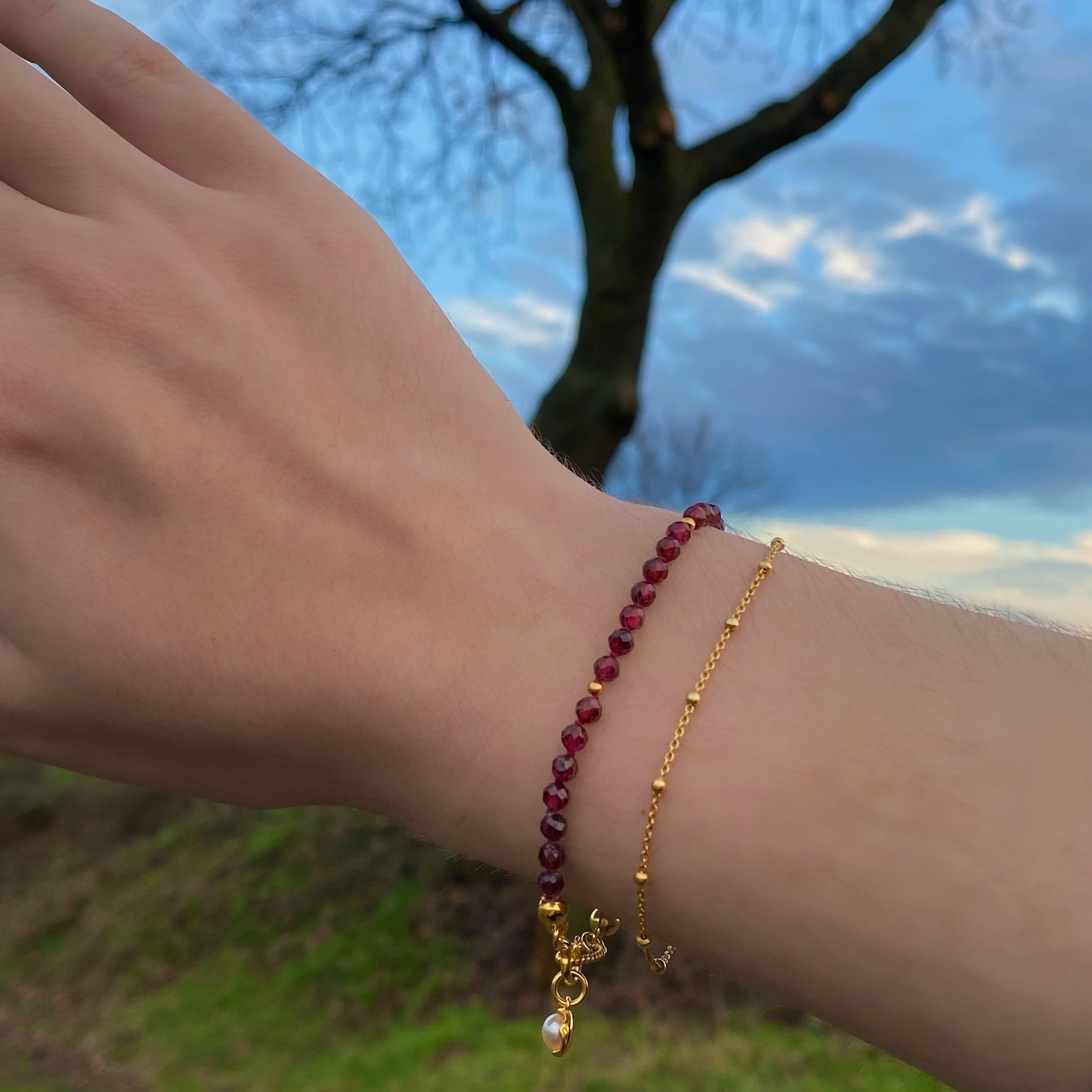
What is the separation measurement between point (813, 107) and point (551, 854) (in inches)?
184

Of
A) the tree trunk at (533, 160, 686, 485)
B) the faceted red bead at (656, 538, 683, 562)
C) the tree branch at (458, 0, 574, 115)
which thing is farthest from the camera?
the tree branch at (458, 0, 574, 115)

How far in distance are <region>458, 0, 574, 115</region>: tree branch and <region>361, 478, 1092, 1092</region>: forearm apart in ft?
16.4

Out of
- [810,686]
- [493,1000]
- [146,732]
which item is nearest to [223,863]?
[493,1000]

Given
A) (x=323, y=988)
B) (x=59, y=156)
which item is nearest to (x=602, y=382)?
(x=59, y=156)

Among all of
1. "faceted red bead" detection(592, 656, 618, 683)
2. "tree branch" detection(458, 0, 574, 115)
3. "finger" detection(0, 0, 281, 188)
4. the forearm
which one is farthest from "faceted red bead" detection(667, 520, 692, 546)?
"tree branch" detection(458, 0, 574, 115)

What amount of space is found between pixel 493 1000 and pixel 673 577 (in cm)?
438

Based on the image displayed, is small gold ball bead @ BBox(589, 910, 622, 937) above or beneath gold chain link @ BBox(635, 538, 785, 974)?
beneath

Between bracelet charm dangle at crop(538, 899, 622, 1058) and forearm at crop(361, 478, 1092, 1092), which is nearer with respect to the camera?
forearm at crop(361, 478, 1092, 1092)

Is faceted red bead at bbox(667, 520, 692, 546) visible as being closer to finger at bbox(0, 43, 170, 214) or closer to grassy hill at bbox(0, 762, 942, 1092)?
finger at bbox(0, 43, 170, 214)

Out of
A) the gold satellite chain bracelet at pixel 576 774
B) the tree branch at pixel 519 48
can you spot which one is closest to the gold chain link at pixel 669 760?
the gold satellite chain bracelet at pixel 576 774

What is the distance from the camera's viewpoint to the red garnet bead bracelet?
128 cm

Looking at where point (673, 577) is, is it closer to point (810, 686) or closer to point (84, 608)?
point (810, 686)

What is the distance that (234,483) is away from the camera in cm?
145

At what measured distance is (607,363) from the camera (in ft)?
16.6
